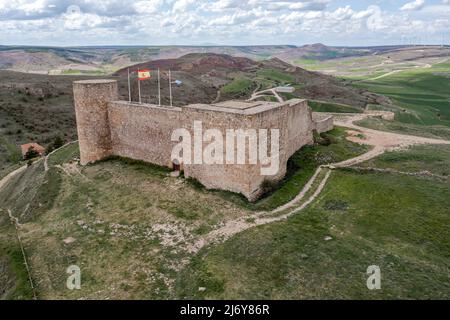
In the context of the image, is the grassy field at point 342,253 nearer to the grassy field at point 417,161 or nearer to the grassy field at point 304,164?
the grassy field at point 304,164

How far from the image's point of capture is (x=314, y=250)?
1409 centimetres

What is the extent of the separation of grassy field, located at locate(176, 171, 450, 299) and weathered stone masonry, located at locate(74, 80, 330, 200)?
148 inches

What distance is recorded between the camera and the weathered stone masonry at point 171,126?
18406mm

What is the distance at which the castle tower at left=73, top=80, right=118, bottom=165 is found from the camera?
958 inches

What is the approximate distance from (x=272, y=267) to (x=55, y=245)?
29.9 ft

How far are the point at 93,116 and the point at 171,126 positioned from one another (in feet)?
20.2

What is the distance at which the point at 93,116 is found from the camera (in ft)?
80.7

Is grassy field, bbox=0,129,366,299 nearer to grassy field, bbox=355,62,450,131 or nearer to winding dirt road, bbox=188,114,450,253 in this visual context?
winding dirt road, bbox=188,114,450,253

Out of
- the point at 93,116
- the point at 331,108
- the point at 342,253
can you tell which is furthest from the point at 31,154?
the point at 331,108

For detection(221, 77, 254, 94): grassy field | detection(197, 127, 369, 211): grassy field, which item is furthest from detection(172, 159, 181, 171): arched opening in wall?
detection(221, 77, 254, 94): grassy field
